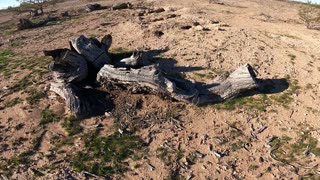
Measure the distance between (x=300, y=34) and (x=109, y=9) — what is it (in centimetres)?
1142

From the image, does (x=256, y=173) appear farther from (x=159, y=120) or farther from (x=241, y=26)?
(x=241, y=26)

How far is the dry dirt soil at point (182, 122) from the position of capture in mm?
8875

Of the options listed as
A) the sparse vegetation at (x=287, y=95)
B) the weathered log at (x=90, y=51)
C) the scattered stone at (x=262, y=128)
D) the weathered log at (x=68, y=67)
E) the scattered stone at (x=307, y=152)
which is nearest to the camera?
the scattered stone at (x=307, y=152)

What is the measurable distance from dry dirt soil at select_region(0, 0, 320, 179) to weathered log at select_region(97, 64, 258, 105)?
30 cm

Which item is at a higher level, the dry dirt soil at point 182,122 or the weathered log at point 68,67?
the weathered log at point 68,67

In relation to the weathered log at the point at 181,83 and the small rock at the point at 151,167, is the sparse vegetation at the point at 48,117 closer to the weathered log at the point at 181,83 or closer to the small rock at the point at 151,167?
Answer: the weathered log at the point at 181,83

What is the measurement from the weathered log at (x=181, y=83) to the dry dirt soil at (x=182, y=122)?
0.30m

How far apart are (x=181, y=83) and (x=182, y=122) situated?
1.37m

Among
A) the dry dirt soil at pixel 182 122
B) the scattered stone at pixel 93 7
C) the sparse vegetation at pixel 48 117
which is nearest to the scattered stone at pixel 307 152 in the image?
the dry dirt soil at pixel 182 122

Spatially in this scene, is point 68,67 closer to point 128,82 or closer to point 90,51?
point 90,51

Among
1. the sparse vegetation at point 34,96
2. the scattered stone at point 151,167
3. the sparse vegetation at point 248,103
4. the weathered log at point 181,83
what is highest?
the weathered log at point 181,83

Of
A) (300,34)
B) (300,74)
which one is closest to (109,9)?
(300,34)

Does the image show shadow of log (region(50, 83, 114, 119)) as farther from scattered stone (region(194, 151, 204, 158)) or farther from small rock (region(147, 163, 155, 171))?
scattered stone (region(194, 151, 204, 158))

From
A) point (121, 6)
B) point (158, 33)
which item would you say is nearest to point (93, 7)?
point (121, 6)
